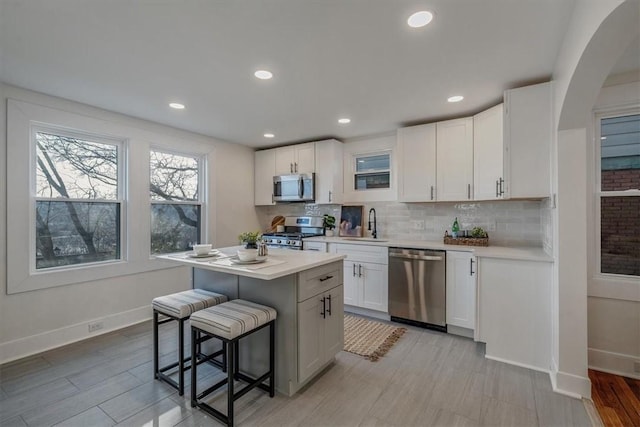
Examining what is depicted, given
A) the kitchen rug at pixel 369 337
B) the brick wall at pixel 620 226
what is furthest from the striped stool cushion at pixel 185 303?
the brick wall at pixel 620 226

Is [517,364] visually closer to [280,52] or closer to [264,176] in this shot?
[280,52]

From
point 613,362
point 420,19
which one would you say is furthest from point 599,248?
point 420,19

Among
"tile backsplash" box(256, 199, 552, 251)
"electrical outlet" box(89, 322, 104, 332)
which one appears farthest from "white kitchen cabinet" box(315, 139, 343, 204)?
"electrical outlet" box(89, 322, 104, 332)

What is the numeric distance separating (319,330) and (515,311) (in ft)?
5.62

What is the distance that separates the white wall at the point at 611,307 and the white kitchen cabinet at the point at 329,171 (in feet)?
9.21

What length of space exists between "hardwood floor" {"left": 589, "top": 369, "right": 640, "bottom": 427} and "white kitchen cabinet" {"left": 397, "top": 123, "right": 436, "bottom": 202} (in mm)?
2131

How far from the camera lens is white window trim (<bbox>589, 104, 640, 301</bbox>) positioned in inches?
92.2

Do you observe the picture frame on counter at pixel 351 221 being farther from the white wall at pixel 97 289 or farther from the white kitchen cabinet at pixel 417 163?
the white wall at pixel 97 289

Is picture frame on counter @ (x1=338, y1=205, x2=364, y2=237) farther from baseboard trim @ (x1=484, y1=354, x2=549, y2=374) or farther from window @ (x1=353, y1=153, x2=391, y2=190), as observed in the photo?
baseboard trim @ (x1=484, y1=354, x2=549, y2=374)

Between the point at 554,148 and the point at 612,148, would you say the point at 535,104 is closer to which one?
the point at 554,148

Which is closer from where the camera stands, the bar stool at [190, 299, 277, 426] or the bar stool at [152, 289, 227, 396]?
the bar stool at [190, 299, 277, 426]

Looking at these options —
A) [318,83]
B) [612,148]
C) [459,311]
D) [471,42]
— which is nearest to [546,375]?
[459,311]

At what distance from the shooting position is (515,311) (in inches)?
99.0

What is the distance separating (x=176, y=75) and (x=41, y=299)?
8.25 feet
